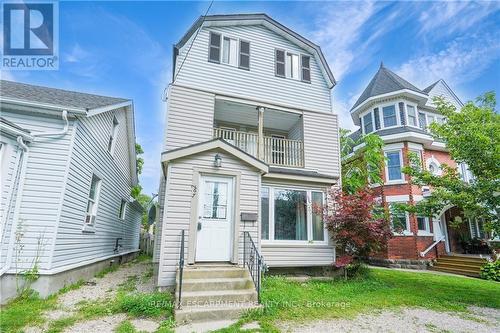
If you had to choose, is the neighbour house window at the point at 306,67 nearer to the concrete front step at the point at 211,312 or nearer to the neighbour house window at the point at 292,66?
the neighbour house window at the point at 292,66

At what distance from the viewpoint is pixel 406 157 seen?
13375mm

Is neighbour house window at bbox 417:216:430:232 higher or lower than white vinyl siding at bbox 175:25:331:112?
lower

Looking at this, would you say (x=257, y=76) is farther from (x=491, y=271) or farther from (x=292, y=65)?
(x=491, y=271)

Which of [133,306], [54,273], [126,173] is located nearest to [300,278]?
[133,306]

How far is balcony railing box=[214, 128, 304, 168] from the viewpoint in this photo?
9.33 metres

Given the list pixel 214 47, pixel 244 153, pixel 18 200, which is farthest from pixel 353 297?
pixel 214 47

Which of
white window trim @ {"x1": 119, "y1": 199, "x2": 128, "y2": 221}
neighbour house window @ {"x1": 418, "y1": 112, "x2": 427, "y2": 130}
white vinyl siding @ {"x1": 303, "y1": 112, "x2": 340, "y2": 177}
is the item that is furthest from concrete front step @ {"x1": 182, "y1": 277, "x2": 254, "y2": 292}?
neighbour house window @ {"x1": 418, "y1": 112, "x2": 427, "y2": 130}

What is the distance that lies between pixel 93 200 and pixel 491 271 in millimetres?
15268

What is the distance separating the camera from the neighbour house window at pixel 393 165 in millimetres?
13891

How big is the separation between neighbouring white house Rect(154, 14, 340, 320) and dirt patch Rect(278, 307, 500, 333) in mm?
1551

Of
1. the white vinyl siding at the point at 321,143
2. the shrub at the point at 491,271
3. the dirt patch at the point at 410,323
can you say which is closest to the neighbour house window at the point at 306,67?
the white vinyl siding at the point at 321,143

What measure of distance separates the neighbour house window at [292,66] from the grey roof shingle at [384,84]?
23.0 feet

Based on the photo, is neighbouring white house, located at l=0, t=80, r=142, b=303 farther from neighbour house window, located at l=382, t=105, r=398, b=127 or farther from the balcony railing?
neighbour house window, located at l=382, t=105, r=398, b=127

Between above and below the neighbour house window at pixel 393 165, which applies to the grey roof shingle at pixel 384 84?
above
